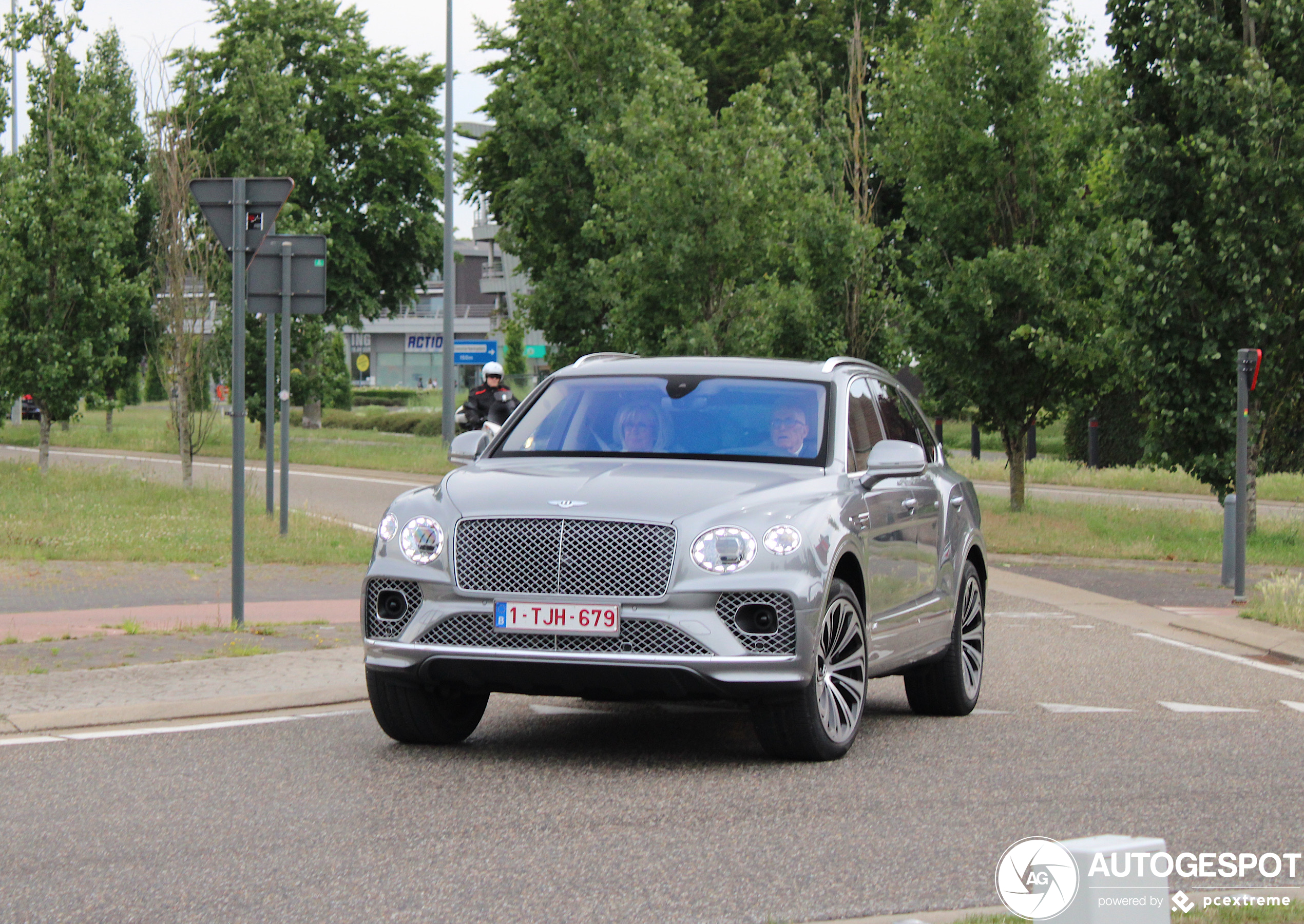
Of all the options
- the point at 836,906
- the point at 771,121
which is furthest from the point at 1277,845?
the point at 771,121

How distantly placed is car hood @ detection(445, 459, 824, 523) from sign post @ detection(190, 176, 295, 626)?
3.80 m

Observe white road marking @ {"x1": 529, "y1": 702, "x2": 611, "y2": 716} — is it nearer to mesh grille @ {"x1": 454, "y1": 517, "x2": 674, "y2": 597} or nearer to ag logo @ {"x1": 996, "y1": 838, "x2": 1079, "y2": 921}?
mesh grille @ {"x1": 454, "y1": 517, "x2": 674, "y2": 597}

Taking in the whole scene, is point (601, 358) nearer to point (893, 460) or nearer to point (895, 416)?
A: point (895, 416)

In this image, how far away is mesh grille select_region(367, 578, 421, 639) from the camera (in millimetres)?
7270

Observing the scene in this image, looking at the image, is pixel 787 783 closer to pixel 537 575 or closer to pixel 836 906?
pixel 537 575

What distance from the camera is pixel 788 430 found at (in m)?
8.14

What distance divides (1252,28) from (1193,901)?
16.8 m

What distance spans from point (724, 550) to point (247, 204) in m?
5.67

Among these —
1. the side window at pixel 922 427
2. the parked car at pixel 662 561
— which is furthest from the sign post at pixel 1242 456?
the parked car at pixel 662 561

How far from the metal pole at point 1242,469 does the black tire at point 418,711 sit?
8.90 metres

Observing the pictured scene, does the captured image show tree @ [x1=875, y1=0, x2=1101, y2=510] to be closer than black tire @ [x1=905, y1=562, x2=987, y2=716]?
No

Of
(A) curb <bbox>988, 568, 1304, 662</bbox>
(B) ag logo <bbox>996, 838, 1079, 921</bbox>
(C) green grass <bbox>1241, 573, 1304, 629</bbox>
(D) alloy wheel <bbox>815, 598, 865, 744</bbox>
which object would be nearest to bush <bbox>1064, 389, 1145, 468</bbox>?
(A) curb <bbox>988, 568, 1304, 662</bbox>

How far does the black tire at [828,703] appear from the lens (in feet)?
23.7

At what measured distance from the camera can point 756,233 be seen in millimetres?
26578
